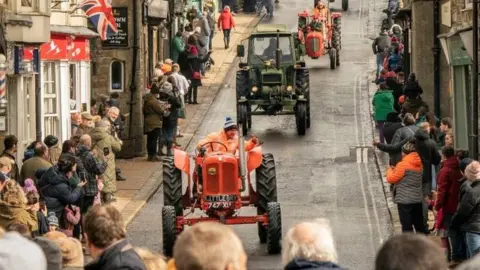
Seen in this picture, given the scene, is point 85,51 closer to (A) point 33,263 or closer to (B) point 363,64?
(B) point 363,64

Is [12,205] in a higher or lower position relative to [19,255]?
lower

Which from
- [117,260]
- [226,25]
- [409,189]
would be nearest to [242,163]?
[409,189]

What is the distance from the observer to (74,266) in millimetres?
10555

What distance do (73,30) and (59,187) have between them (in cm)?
1064

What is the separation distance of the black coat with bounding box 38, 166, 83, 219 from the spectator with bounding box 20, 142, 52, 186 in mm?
722

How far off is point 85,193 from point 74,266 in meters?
12.8

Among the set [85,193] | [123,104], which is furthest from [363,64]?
[85,193]

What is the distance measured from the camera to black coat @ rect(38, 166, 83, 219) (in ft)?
70.5

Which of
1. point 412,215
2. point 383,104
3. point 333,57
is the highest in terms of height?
point 333,57

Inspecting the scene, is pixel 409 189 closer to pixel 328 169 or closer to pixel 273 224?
pixel 273 224

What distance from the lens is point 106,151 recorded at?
26.4m

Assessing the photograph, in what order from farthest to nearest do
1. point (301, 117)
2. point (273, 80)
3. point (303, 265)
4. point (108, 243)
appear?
point (273, 80) < point (301, 117) < point (108, 243) < point (303, 265)

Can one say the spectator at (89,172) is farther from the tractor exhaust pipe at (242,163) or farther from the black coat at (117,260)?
the black coat at (117,260)

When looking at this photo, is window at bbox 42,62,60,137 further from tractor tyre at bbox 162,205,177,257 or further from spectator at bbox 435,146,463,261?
spectator at bbox 435,146,463,261
